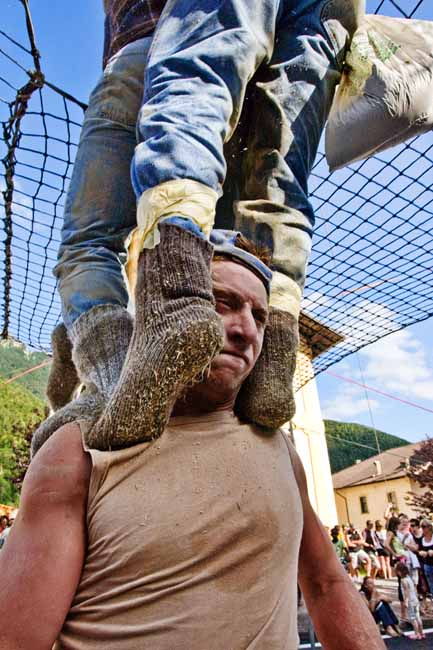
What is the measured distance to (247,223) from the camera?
93 cm

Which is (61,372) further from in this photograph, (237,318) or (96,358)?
(237,318)

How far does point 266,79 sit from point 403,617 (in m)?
5.72

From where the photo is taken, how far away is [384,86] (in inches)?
44.0

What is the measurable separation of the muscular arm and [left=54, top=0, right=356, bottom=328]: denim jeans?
265mm

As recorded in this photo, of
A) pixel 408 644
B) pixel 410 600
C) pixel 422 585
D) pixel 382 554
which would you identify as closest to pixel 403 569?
pixel 410 600

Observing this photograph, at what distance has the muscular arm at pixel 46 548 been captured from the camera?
1.89 feet

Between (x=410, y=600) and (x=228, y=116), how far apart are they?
5.40 m

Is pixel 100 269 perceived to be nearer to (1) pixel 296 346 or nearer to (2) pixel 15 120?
(1) pixel 296 346

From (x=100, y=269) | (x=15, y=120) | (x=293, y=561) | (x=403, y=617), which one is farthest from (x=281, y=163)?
(x=403, y=617)

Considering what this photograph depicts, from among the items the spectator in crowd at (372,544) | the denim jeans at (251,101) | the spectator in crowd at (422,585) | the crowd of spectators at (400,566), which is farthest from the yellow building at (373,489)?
the denim jeans at (251,101)

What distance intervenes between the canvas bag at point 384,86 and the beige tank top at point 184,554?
826mm

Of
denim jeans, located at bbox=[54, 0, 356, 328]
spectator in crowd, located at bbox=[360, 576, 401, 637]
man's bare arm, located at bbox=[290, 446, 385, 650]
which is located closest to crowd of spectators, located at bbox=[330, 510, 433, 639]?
spectator in crowd, located at bbox=[360, 576, 401, 637]

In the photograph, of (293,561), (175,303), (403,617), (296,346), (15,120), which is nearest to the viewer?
(175,303)

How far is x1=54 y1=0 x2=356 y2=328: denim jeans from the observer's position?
752 mm
